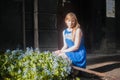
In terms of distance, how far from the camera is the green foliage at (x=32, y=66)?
614cm

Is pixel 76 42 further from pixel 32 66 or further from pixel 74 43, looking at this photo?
pixel 32 66

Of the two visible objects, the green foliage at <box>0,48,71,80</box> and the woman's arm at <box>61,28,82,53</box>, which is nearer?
the green foliage at <box>0,48,71,80</box>

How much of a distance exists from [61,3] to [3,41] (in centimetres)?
363

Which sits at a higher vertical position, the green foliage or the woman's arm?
the woman's arm

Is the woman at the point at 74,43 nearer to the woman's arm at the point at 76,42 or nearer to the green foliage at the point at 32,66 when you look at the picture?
the woman's arm at the point at 76,42

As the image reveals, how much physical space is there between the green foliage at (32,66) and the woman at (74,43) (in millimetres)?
1348

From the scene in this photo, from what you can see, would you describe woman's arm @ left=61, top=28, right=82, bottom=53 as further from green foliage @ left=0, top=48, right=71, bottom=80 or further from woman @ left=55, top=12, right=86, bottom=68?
green foliage @ left=0, top=48, right=71, bottom=80

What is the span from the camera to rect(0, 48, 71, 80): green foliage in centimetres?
614

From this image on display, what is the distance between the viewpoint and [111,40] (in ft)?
56.2

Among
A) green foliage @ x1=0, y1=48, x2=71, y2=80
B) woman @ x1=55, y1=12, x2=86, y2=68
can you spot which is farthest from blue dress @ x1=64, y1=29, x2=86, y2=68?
green foliage @ x1=0, y1=48, x2=71, y2=80

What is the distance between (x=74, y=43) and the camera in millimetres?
8172

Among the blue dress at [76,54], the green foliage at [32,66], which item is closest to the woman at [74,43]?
the blue dress at [76,54]

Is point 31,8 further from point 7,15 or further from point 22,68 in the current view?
point 22,68

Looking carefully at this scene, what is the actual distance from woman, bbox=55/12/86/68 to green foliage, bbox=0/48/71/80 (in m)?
1.35
